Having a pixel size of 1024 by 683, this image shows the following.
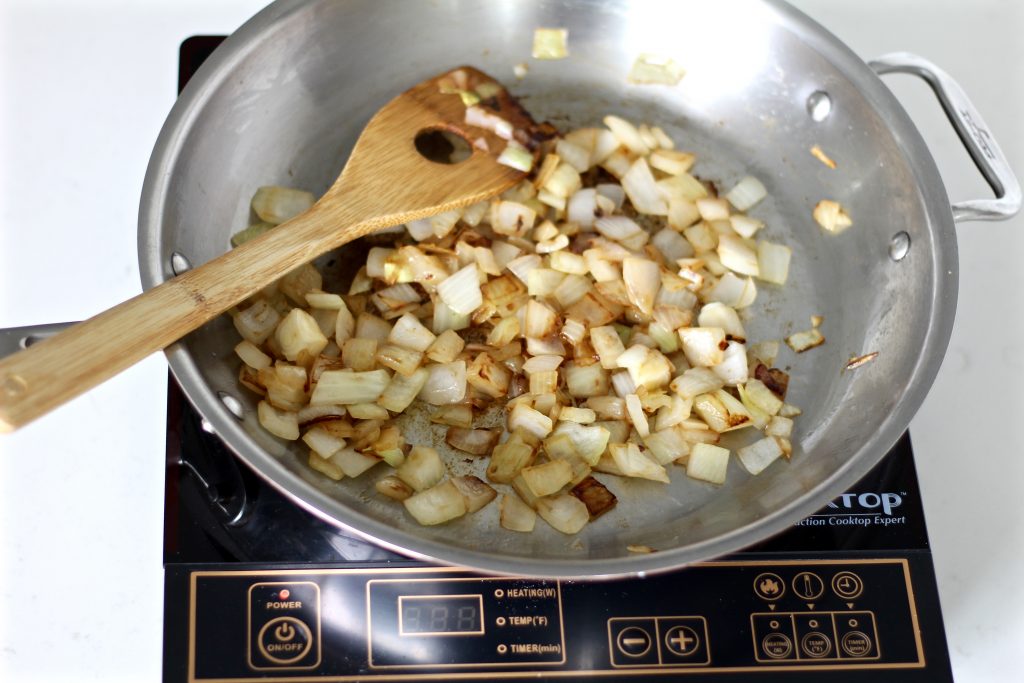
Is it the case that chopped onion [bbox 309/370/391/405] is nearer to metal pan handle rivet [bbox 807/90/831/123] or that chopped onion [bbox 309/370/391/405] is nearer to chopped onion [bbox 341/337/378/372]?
chopped onion [bbox 341/337/378/372]

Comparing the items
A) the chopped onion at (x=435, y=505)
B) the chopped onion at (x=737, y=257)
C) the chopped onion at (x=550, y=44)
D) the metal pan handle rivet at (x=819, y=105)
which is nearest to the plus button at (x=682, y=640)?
the chopped onion at (x=435, y=505)

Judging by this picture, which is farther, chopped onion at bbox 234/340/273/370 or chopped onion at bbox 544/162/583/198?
chopped onion at bbox 544/162/583/198

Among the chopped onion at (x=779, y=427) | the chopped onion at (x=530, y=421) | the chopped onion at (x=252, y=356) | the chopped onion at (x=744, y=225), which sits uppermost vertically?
the chopped onion at (x=744, y=225)

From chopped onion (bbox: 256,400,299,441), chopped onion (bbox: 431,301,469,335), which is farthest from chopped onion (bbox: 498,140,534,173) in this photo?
chopped onion (bbox: 256,400,299,441)

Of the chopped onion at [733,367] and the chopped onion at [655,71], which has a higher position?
the chopped onion at [655,71]

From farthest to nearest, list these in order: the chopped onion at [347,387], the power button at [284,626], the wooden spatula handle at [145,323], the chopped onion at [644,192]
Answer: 1. the chopped onion at [644,192]
2. the chopped onion at [347,387]
3. the power button at [284,626]
4. the wooden spatula handle at [145,323]

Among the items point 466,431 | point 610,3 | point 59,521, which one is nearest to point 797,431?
point 466,431

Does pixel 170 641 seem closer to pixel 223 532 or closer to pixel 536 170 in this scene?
pixel 223 532

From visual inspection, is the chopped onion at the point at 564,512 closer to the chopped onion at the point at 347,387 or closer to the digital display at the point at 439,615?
the digital display at the point at 439,615
